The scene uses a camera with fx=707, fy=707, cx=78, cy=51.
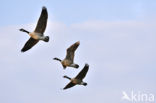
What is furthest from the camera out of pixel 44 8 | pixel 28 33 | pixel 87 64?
pixel 87 64

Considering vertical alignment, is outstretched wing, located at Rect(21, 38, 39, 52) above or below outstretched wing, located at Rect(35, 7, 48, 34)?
below

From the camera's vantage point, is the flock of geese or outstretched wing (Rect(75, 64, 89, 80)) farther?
outstretched wing (Rect(75, 64, 89, 80))

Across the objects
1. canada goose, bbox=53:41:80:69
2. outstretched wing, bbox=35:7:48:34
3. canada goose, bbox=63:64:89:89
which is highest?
outstretched wing, bbox=35:7:48:34

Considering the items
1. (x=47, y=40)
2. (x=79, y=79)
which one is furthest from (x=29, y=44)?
(x=79, y=79)

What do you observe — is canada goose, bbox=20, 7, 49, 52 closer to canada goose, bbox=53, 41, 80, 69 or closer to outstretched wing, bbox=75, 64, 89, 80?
canada goose, bbox=53, 41, 80, 69

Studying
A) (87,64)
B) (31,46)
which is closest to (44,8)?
(31,46)

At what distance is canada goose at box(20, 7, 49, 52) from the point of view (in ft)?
187

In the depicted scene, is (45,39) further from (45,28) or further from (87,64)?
(87,64)

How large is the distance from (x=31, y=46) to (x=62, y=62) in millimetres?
3689

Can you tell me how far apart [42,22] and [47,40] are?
62.4 inches

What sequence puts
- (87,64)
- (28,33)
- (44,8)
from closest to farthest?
(44,8), (28,33), (87,64)

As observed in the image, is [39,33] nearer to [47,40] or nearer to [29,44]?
[47,40]

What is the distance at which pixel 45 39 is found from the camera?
58.3 m

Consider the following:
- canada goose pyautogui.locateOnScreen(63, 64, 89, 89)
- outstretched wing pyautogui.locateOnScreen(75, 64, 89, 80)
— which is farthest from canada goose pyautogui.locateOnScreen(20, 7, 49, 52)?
canada goose pyautogui.locateOnScreen(63, 64, 89, 89)
